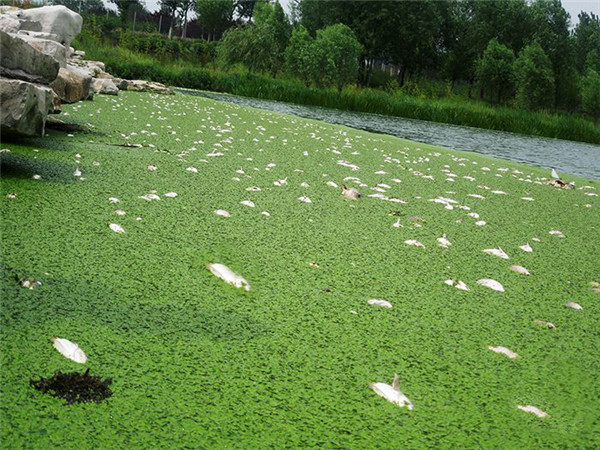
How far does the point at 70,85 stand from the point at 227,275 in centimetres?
425

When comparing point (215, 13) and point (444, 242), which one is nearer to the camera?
point (444, 242)

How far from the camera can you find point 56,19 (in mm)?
6129

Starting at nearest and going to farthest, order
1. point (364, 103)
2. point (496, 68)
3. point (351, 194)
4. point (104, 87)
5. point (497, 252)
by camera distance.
Result: point (497, 252)
point (351, 194)
point (104, 87)
point (364, 103)
point (496, 68)

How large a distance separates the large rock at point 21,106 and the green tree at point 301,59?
2400cm

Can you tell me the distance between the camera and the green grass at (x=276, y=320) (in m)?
1.30

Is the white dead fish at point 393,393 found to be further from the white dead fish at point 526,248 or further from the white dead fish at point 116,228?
the white dead fish at point 526,248

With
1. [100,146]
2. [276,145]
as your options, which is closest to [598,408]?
[100,146]

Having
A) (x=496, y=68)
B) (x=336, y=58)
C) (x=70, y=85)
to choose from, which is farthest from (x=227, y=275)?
(x=496, y=68)

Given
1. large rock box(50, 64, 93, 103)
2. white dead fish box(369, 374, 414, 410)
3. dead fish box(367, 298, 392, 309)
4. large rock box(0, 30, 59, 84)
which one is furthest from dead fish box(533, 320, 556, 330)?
large rock box(50, 64, 93, 103)

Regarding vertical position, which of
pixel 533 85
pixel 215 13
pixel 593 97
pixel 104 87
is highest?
pixel 215 13

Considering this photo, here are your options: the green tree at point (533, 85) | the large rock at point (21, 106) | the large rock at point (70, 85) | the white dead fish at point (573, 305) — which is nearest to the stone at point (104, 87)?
the large rock at point (70, 85)

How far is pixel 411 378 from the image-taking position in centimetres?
160

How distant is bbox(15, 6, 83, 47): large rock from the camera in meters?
6.12

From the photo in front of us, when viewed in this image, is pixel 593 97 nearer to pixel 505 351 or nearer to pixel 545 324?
pixel 545 324
